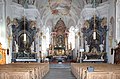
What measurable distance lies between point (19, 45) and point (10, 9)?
16.1 ft

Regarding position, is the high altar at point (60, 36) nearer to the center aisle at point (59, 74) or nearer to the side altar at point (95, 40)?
the side altar at point (95, 40)

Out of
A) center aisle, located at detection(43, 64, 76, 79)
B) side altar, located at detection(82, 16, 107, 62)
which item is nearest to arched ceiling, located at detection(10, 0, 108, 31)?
side altar, located at detection(82, 16, 107, 62)

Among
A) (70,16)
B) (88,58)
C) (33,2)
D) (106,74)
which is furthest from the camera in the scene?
(70,16)

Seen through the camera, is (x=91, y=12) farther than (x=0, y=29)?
Yes

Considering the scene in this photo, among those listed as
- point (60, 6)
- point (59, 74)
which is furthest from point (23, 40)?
point (59, 74)

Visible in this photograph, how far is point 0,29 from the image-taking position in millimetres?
20484

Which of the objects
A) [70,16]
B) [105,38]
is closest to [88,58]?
[105,38]

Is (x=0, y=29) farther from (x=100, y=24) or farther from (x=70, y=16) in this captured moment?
(x=70, y=16)

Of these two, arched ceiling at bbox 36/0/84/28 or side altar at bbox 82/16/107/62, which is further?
arched ceiling at bbox 36/0/84/28

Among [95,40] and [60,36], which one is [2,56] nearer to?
[95,40]

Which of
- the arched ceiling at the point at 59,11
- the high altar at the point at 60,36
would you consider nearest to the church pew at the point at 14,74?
the arched ceiling at the point at 59,11

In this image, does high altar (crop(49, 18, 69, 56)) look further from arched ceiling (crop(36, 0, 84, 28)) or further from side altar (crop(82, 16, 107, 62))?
side altar (crop(82, 16, 107, 62))

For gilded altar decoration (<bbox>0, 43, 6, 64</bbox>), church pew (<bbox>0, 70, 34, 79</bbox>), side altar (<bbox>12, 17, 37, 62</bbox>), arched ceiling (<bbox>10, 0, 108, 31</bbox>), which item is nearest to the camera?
church pew (<bbox>0, 70, 34, 79</bbox>)

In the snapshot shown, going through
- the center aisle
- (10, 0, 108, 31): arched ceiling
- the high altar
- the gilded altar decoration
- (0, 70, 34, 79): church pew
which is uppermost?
(10, 0, 108, 31): arched ceiling
